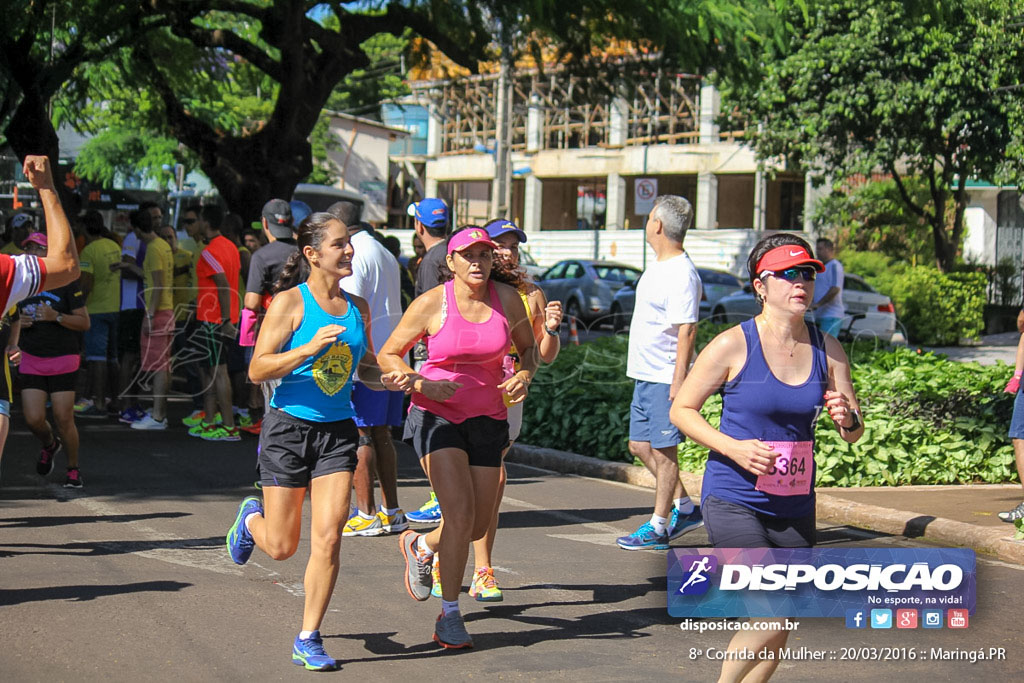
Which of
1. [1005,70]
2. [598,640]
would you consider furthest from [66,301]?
[1005,70]

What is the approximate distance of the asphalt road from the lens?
17.1ft

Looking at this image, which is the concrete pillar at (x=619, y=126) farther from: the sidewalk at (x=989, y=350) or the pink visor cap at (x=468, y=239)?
the pink visor cap at (x=468, y=239)

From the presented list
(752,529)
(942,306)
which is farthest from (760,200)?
(752,529)

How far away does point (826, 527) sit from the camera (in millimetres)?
8602

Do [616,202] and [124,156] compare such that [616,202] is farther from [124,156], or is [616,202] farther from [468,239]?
[468,239]

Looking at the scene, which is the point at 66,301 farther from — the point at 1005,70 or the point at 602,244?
the point at 602,244

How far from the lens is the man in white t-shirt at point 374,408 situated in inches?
302

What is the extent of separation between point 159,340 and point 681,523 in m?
6.58

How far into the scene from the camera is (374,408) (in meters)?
7.68

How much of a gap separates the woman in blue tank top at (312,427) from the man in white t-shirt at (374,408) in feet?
6.91

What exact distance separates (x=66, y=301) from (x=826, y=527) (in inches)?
212

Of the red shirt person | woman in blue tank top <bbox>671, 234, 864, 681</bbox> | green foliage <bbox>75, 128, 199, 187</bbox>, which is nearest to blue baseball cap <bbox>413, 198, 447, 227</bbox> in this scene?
woman in blue tank top <bbox>671, 234, 864, 681</bbox>

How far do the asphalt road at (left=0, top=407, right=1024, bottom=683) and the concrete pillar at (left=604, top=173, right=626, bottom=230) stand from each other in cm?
3802

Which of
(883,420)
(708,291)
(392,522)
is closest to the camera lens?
(392,522)
